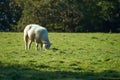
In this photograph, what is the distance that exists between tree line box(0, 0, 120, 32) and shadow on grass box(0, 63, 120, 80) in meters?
44.0

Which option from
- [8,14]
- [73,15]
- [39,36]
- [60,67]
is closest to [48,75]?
[60,67]

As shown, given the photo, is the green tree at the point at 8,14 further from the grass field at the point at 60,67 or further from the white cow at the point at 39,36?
the grass field at the point at 60,67

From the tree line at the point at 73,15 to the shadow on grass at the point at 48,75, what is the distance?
4400 cm

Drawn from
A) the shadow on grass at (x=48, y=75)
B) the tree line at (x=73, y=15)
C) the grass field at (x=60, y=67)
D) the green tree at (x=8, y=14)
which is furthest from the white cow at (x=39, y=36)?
the green tree at (x=8, y=14)

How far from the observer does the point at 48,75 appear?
13.3 meters

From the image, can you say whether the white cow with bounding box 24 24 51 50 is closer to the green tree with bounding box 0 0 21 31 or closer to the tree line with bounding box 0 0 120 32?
the tree line with bounding box 0 0 120 32

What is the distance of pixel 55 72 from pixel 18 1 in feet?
172

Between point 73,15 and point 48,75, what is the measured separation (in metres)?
47.7

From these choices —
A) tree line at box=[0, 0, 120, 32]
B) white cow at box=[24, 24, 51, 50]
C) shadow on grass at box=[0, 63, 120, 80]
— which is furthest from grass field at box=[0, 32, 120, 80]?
tree line at box=[0, 0, 120, 32]

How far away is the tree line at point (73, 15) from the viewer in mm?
58625

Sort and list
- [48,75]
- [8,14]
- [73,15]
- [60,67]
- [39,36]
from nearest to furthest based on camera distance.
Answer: [48,75] → [60,67] → [39,36] → [73,15] → [8,14]

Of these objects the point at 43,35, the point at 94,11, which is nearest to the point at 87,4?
the point at 94,11

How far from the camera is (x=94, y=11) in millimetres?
59719

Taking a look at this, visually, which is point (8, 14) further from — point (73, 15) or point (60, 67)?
point (60, 67)
